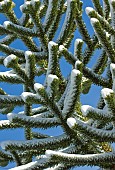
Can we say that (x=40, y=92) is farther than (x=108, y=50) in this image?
No

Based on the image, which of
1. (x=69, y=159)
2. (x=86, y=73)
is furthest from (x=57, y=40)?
(x=69, y=159)

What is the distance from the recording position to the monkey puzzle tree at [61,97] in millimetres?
2902

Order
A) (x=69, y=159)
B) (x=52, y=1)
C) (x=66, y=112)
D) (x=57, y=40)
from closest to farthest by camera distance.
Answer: (x=69, y=159) → (x=66, y=112) → (x=52, y=1) → (x=57, y=40)

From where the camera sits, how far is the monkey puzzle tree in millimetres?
2902

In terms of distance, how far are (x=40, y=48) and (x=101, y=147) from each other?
56.4 inches

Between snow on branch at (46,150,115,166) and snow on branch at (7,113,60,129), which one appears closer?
snow on branch at (46,150,115,166)

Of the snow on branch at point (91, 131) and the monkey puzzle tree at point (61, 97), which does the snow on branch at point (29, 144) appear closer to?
the monkey puzzle tree at point (61, 97)

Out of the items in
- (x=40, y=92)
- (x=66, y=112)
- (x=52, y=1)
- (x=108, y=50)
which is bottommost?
(x=66, y=112)

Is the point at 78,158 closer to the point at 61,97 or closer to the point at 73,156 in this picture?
the point at 73,156

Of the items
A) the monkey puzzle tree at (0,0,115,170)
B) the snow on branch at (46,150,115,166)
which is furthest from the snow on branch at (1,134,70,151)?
the snow on branch at (46,150,115,166)

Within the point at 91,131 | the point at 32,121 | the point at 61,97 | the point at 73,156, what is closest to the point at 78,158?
the point at 73,156

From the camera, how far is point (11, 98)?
366 centimetres

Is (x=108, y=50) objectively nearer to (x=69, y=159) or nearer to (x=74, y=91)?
(x=74, y=91)

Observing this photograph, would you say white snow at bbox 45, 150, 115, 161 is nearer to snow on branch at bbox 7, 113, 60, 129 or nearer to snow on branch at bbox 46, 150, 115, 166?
snow on branch at bbox 46, 150, 115, 166
